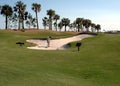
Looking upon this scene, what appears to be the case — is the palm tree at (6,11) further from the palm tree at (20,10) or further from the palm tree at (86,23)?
the palm tree at (86,23)

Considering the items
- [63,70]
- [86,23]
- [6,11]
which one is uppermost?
[6,11]

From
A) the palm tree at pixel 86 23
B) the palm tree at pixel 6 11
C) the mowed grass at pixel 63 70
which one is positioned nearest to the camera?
the mowed grass at pixel 63 70

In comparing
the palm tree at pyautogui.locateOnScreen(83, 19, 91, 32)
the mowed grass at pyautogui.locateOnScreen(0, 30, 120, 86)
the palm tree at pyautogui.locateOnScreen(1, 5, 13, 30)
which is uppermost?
the palm tree at pyautogui.locateOnScreen(1, 5, 13, 30)

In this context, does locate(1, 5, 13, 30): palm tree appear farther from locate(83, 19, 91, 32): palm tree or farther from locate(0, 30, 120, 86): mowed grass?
locate(0, 30, 120, 86): mowed grass

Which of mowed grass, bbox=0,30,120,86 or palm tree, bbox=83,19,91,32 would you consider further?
palm tree, bbox=83,19,91,32

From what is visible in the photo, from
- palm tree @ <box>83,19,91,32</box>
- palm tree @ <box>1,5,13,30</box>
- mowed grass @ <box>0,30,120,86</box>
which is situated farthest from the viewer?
palm tree @ <box>83,19,91,32</box>

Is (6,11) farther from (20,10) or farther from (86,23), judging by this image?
(86,23)

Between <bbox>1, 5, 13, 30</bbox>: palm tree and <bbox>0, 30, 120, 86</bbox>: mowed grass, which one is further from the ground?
<bbox>1, 5, 13, 30</bbox>: palm tree

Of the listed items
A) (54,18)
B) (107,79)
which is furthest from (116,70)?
(54,18)

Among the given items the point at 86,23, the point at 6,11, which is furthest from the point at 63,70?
the point at 86,23

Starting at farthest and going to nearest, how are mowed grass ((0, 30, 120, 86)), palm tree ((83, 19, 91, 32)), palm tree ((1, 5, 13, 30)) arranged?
palm tree ((83, 19, 91, 32))
palm tree ((1, 5, 13, 30))
mowed grass ((0, 30, 120, 86))

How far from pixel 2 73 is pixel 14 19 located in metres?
108

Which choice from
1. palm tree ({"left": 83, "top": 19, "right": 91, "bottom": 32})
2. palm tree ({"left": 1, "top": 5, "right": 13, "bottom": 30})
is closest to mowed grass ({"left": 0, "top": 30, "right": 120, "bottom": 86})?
palm tree ({"left": 1, "top": 5, "right": 13, "bottom": 30})

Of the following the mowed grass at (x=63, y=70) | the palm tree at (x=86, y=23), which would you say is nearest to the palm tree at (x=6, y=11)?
the palm tree at (x=86, y=23)
